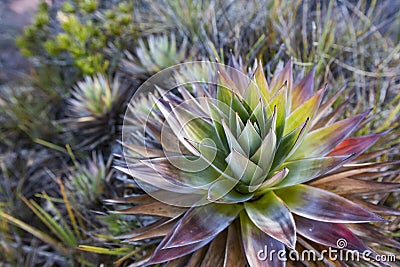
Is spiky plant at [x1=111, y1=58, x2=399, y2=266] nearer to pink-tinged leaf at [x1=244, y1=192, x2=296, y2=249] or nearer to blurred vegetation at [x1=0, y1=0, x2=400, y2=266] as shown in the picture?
pink-tinged leaf at [x1=244, y1=192, x2=296, y2=249]

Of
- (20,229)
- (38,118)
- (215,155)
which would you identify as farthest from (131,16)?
(215,155)

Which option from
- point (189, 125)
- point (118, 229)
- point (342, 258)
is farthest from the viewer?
point (118, 229)

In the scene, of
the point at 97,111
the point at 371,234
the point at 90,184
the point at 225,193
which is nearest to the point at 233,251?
the point at 225,193

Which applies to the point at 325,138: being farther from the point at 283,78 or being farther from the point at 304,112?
the point at 283,78

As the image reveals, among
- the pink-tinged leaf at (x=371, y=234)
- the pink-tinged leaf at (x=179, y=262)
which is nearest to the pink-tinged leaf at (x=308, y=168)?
the pink-tinged leaf at (x=371, y=234)

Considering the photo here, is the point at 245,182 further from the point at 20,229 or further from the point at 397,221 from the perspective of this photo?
the point at 20,229

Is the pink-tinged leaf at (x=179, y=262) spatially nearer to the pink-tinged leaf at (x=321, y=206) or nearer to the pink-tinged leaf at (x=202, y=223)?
the pink-tinged leaf at (x=202, y=223)

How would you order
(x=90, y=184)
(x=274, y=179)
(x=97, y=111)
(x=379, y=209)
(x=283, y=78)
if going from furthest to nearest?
1. (x=97, y=111)
2. (x=90, y=184)
3. (x=283, y=78)
4. (x=379, y=209)
5. (x=274, y=179)
